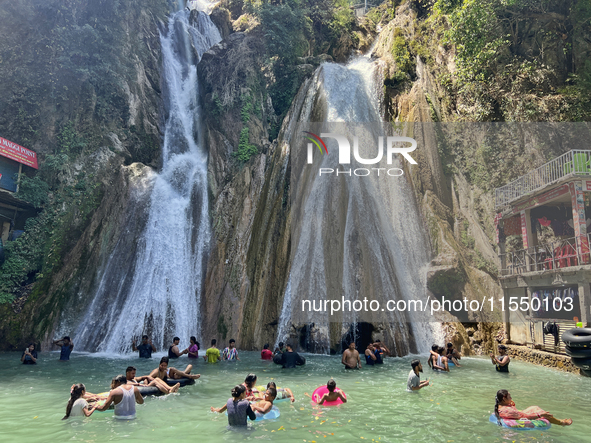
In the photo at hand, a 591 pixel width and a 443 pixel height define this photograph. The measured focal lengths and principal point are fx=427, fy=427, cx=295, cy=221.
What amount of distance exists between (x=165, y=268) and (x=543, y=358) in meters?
18.9

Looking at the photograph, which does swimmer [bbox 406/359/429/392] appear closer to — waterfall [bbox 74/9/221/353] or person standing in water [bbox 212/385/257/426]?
person standing in water [bbox 212/385/257/426]

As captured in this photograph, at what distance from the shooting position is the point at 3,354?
2081 centimetres

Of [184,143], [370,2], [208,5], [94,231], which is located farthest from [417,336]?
[208,5]

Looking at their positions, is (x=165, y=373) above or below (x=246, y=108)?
below

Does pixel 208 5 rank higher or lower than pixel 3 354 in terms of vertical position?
higher

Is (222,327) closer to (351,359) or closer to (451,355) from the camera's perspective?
(351,359)

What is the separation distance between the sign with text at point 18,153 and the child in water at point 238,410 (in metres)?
25.4

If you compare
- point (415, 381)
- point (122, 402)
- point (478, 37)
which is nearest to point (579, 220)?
point (415, 381)

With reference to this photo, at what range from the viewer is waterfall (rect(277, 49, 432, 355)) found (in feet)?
63.3

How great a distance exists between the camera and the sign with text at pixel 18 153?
26.3 meters

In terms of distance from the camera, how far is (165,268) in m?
24.4

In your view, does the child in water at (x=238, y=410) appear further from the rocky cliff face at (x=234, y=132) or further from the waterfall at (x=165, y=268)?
the waterfall at (x=165, y=268)

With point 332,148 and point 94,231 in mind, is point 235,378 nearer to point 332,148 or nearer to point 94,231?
point 332,148

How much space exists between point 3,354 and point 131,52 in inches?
939
